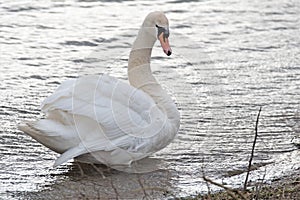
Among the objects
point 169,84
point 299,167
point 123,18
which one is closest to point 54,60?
point 169,84

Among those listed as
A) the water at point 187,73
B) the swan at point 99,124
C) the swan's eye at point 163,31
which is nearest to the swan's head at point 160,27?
the swan's eye at point 163,31

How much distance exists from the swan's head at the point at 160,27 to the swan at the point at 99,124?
1.78 feet

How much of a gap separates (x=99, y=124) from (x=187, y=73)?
3.08 m

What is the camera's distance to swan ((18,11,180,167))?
6207 millimetres

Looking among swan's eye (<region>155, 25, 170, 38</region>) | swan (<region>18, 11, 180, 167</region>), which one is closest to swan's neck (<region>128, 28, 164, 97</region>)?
swan's eye (<region>155, 25, 170, 38</region>)

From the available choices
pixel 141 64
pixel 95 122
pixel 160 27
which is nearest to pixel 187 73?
pixel 141 64

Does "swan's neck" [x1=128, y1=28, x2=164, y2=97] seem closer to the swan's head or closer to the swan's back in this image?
the swan's head

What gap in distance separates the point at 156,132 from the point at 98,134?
1.55 ft

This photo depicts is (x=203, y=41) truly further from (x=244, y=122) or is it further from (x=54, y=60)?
(x=244, y=122)

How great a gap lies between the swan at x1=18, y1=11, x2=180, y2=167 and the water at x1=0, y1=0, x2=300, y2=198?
20 cm

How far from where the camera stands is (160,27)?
6.88 meters

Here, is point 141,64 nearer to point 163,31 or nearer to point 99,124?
point 163,31

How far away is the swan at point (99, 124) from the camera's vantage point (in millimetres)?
6207

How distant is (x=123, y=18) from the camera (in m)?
11.4
